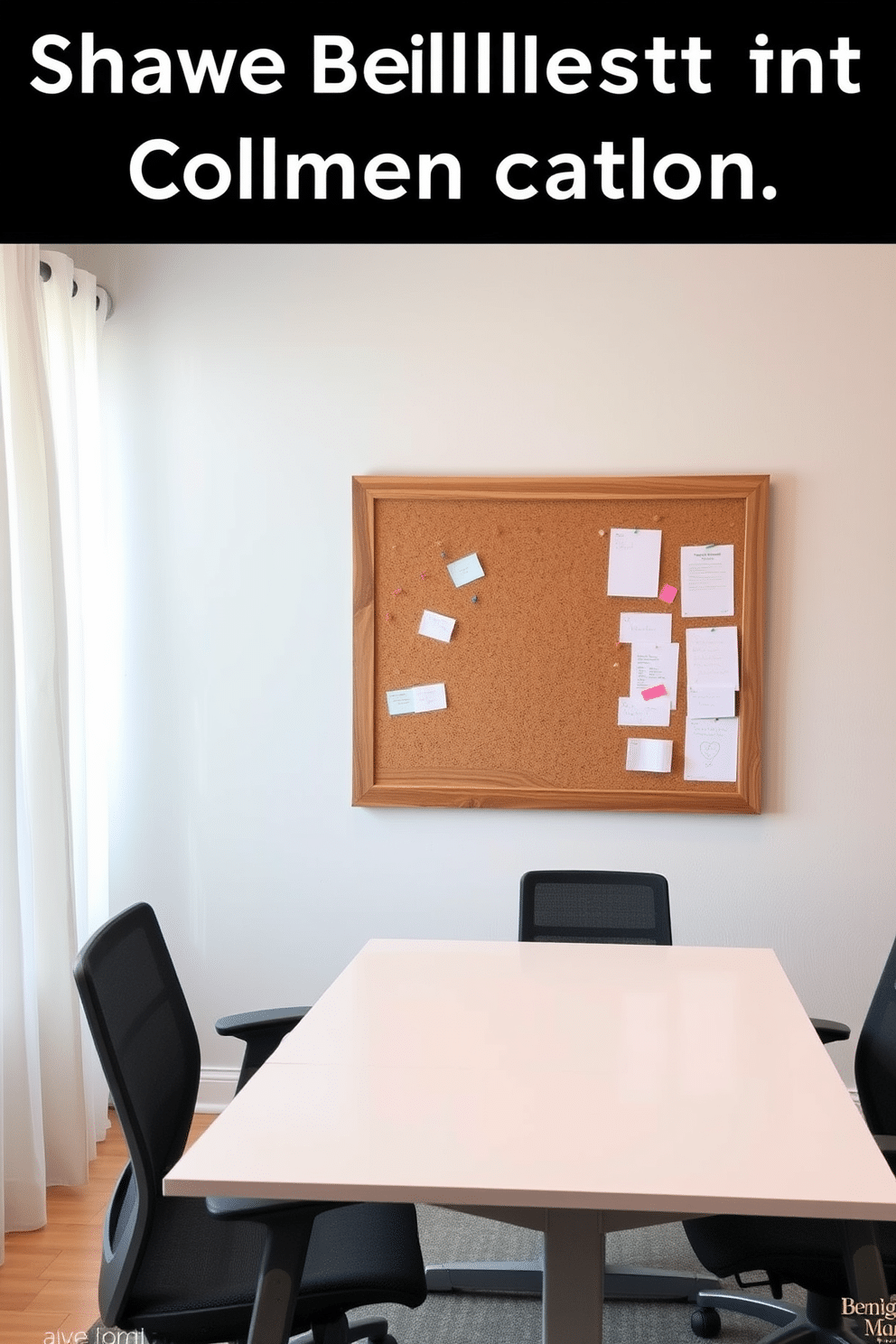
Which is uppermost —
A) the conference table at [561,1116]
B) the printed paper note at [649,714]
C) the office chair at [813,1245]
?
the printed paper note at [649,714]

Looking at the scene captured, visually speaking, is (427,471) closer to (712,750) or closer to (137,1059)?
(712,750)

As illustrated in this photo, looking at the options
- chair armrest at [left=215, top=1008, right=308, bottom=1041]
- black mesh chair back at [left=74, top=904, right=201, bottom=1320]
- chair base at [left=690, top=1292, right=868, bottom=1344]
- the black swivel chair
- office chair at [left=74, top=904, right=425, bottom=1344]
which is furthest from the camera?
the black swivel chair

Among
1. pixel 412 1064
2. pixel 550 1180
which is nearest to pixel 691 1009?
pixel 412 1064

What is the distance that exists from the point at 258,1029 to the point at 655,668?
72.4 inches

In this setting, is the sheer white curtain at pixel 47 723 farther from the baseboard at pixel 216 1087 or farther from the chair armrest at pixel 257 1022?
the chair armrest at pixel 257 1022

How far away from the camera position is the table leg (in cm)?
179

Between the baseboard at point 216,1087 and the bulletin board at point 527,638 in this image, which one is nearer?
the bulletin board at point 527,638

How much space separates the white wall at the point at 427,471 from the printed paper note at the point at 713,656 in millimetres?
135

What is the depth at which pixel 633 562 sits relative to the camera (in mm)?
3797

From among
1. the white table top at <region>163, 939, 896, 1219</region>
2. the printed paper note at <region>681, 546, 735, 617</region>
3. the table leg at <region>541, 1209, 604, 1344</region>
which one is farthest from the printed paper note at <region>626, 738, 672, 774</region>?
the table leg at <region>541, 1209, 604, 1344</region>

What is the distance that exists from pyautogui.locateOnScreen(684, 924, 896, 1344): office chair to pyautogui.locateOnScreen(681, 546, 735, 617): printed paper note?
151 cm

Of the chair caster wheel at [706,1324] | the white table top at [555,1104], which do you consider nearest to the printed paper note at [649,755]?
the white table top at [555,1104]

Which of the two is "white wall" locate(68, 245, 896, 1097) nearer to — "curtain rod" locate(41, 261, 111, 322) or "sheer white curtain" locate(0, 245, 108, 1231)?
"curtain rod" locate(41, 261, 111, 322)

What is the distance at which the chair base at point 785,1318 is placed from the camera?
91.7 inches
